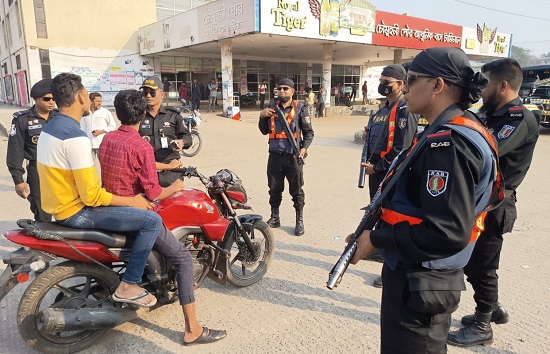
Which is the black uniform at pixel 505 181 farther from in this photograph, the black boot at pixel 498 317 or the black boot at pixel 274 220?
the black boot at pixel 274 220

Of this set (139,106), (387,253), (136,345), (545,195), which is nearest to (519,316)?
(387,253)

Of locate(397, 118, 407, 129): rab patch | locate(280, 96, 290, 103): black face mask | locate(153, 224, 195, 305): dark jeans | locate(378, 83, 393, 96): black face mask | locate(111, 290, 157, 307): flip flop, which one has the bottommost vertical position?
locate(111, 290, 157, 307): flip flop

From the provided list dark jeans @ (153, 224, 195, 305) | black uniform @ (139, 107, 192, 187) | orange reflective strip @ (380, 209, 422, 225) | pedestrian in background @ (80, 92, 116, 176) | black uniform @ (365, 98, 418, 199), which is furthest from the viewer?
pedestrian in background @ (80, 92, 116, 176)

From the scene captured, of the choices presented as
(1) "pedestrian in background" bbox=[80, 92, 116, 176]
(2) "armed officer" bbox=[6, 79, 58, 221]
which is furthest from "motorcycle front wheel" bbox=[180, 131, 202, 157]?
(2) "armed officer" bbox=[6, 79, 58, 221]

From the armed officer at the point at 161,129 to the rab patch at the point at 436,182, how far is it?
2.79 meters

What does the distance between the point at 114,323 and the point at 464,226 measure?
2231mm

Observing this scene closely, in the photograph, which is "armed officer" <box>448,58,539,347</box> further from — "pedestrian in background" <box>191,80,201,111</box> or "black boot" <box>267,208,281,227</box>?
"pedestrian in background" <box>191,80,201,111</box>

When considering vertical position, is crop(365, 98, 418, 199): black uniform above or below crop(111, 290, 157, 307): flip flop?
above

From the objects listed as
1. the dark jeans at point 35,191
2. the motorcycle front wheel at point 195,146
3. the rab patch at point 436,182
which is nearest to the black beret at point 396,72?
the rab patch at point 436,182

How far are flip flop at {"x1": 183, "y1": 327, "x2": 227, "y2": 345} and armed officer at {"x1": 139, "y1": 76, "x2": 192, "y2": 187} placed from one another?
5.52 feet

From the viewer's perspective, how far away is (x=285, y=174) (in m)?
4.77

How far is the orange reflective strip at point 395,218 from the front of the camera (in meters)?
1.43

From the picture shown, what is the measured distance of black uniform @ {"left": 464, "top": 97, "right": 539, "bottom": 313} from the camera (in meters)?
2.43

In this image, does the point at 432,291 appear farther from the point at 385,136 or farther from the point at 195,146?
the point at 195,146
